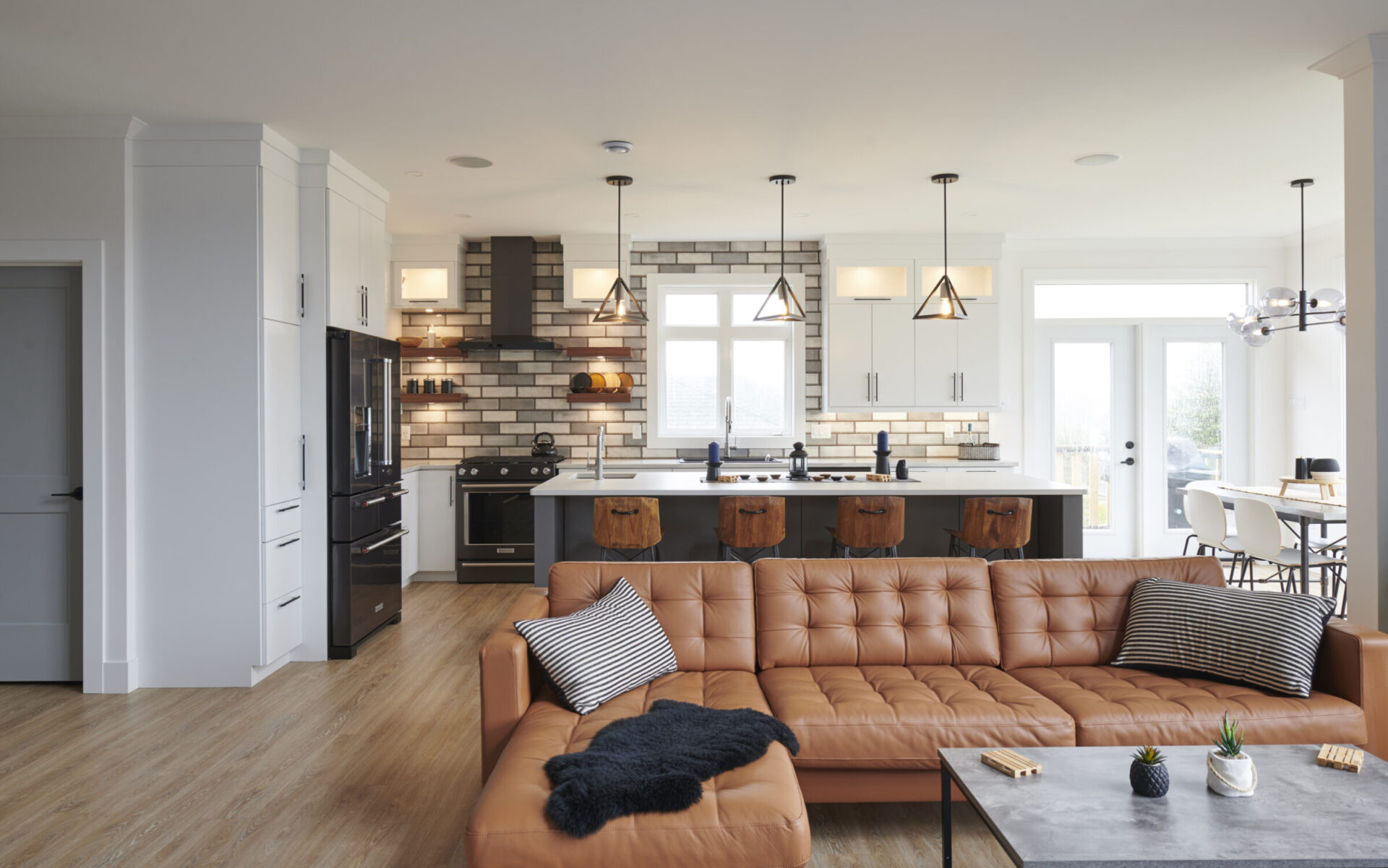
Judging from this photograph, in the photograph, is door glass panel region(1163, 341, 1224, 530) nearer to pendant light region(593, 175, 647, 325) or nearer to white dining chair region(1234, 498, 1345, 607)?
white dining chair region(1234, 498, 1345, 607)

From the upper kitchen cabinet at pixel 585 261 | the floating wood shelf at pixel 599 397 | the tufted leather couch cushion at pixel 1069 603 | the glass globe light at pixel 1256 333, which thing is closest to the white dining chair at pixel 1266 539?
the glass globe light at pixel 1256 333

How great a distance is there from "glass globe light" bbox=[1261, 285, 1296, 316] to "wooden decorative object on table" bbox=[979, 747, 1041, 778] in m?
4.38

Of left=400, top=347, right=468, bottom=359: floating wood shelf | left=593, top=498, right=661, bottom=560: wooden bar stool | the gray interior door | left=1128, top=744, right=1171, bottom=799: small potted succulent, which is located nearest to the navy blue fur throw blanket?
left=1128, top=744, right=1171, bottom=799: small potted succulent

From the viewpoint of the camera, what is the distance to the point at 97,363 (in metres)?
4.04

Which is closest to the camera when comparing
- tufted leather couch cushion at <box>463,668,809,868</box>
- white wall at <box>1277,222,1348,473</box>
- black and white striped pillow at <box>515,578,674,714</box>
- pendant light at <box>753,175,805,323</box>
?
tufted leather couch cushion at <box>463,668,809,868</box>

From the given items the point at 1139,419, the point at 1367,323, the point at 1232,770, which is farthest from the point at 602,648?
the point at 1139,419

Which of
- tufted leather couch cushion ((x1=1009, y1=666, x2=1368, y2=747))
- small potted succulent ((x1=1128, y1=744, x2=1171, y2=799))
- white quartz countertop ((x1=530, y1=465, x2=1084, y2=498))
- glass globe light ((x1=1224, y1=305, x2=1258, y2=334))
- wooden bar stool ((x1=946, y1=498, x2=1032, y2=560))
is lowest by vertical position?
tufted leather couch cushion ((x1=1009, y1=666, x2=1368, y2=747))

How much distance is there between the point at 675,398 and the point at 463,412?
5.90 feet

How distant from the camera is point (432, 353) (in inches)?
277

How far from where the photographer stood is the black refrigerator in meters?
4.66

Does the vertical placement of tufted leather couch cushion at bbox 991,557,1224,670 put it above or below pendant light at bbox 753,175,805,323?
below

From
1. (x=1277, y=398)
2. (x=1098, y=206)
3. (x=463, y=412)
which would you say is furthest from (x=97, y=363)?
(x=1277, y=398)

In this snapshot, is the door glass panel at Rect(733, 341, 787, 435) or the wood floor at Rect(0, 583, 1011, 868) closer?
the wood floor at Rect(0, 583, 1011, 868)

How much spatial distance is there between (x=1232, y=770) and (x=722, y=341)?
5.60m
